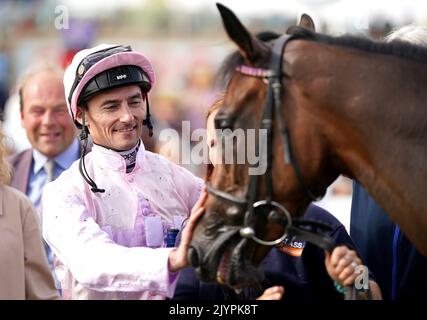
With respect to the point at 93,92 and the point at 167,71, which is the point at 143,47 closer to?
the point at 167,71

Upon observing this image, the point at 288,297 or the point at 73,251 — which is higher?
the point at 73,251

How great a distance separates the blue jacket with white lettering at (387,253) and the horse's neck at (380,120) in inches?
31.3

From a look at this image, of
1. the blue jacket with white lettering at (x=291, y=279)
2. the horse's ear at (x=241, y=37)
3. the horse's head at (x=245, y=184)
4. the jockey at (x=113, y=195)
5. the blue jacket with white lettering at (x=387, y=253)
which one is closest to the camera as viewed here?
the horse's ear at (x=241, y=37)

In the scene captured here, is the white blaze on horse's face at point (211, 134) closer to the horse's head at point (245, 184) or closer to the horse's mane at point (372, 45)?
the horse's head at point (245, 184)

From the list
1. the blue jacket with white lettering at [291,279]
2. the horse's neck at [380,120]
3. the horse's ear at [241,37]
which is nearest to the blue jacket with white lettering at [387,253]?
the blue jacket with white lettering at [291,279]

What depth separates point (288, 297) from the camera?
3.12m

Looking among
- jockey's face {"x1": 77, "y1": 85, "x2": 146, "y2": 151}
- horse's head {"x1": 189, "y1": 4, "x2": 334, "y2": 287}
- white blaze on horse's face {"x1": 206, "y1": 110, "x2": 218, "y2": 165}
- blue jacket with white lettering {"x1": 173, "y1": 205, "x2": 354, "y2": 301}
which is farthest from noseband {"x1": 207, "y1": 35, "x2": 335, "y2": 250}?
jockey's face {"x1": 77, "y1": 85, "x2": 146, "y2": 151}

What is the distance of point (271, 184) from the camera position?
2.74 metres

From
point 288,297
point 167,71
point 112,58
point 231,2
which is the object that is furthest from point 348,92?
point 167,71

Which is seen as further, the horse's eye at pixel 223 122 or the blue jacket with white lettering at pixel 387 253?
the blue jacket with white lettering at pixel 387 253

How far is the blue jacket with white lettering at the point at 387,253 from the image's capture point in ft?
11.3

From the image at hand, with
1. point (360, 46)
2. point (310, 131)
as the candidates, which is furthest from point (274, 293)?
point (360, 46)

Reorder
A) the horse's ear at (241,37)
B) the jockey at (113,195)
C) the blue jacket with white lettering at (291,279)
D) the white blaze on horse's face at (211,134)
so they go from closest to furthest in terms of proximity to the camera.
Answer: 1. the horse's ear at (241,37)
2. the jockey at (113,195)
3. the blue jacket with white lettering at (291,279)
4. the white blaze on horse's face at (211,134)

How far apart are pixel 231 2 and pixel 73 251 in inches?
196
